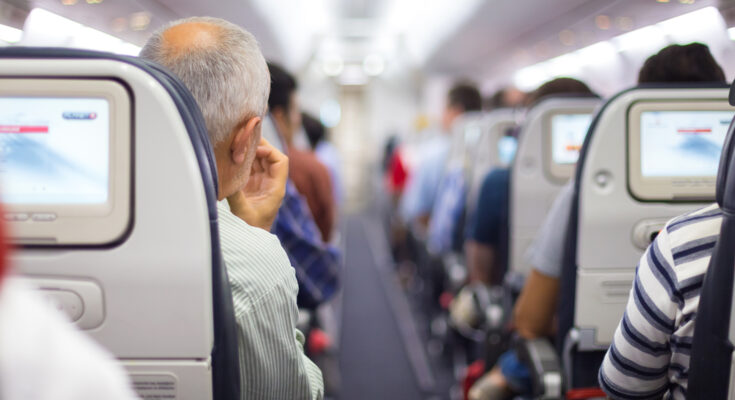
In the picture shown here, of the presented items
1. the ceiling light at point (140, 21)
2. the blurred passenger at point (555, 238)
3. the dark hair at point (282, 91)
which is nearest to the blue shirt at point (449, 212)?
the dark hair at point (282, 91)

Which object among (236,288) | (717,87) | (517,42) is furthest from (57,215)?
(517,42)

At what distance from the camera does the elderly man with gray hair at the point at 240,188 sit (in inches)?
45.4

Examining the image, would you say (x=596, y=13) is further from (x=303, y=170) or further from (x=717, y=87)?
(x=717, y=87)

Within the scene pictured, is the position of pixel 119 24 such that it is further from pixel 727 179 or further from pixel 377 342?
pixel 377 342

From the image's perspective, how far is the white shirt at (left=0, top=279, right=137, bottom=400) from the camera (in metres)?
0.45

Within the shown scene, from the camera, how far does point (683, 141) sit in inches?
62.8

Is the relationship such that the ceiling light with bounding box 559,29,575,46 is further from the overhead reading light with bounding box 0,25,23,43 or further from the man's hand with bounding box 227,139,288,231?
the overhead reading light with bounding box 0,25,23,43

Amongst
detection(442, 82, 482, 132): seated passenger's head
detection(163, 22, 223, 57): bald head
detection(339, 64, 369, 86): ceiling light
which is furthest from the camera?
detection(339, 64, 369, 86): ceiling light

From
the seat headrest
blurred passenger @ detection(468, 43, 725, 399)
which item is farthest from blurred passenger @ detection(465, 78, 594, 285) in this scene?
the seat headrest

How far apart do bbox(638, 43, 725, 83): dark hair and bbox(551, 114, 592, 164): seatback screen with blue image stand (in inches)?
27.4

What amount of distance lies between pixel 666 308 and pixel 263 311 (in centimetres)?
81

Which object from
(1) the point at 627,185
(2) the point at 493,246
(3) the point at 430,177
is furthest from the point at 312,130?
(1) the point at 627,185

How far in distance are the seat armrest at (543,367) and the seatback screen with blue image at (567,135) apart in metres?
0.90

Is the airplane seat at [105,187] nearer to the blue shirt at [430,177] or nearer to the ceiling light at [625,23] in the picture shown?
the ceiling light at [625,23]
